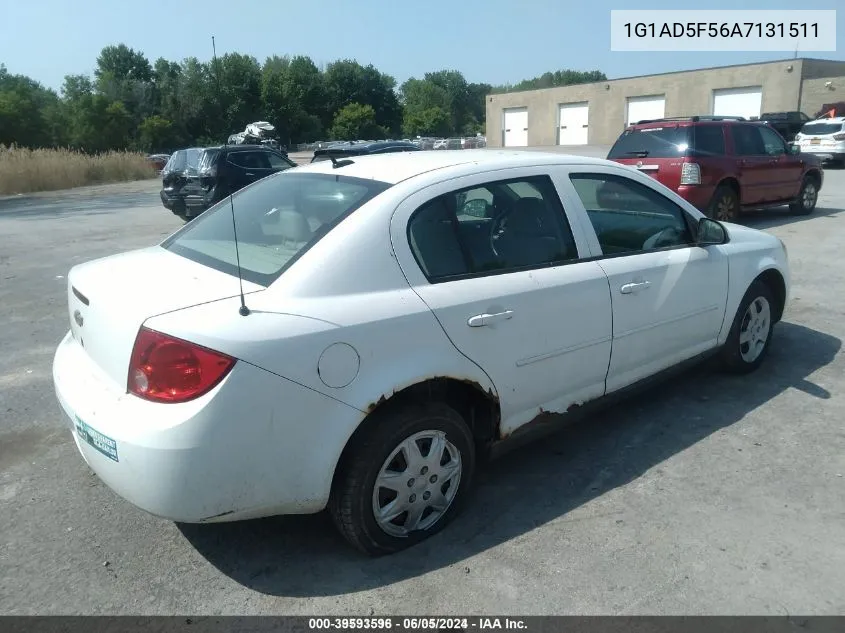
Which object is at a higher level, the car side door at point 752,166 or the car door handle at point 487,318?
the car side door at point 752,166

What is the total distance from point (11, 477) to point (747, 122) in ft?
37.7

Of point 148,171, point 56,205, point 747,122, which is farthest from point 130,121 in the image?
point 747,122

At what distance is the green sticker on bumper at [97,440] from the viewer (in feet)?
8.45

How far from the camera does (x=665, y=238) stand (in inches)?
163

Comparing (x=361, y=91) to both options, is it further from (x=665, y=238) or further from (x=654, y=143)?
(x=665, y=238)

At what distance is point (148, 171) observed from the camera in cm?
3531

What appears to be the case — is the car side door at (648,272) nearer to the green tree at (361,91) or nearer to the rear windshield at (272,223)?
the rear windshield at (272,223)

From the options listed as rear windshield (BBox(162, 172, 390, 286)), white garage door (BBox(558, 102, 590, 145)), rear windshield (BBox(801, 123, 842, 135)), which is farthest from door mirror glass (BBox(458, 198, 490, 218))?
white garage door (BBox(558, 102, 590, 145))

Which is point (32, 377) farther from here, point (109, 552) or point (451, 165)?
point (451, 165)

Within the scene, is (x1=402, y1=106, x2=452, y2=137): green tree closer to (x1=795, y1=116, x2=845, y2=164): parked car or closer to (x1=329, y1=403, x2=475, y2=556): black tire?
(x1=795, y1=116, x2=845, y2=164): parked car

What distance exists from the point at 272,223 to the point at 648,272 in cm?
207

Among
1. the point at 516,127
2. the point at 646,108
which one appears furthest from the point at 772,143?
the point at 516,127

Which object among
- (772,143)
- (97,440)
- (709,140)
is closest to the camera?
(97,440)

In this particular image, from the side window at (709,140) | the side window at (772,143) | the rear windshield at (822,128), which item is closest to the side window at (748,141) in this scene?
the side window at (772,143)
